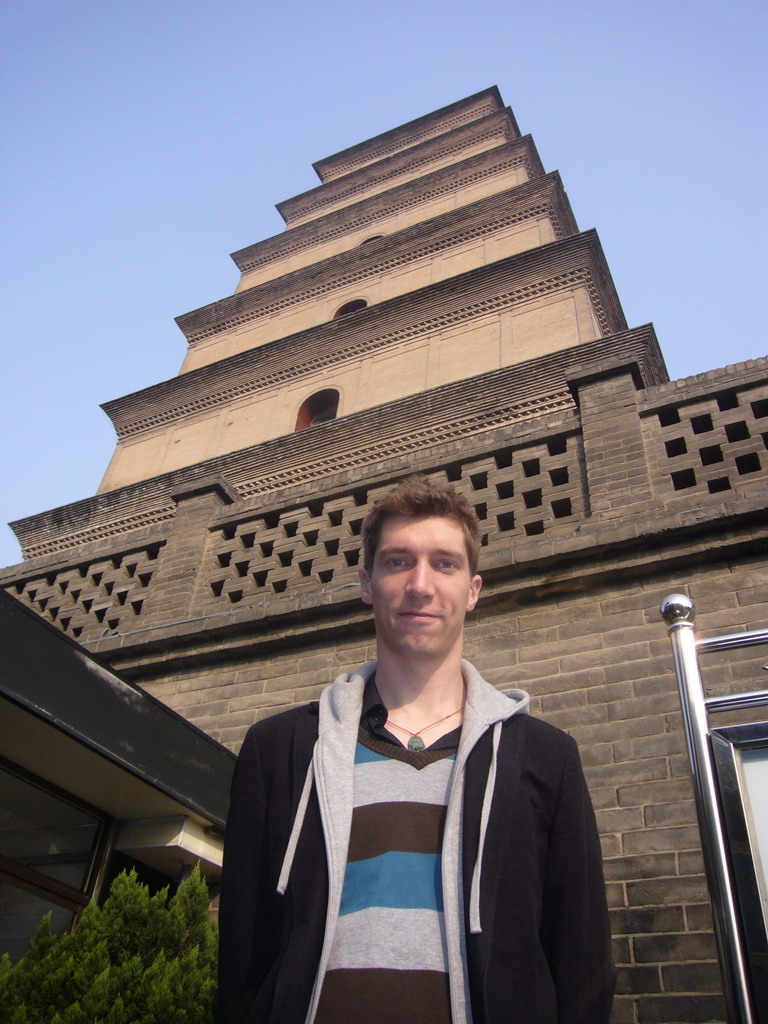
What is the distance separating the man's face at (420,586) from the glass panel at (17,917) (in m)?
3.06

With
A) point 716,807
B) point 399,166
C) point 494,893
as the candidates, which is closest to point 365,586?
point 494,893

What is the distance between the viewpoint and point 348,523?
696 centimetres

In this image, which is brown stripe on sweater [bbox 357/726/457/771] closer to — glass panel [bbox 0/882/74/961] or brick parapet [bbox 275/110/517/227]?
glass panel [bbox 0/882/74/961]

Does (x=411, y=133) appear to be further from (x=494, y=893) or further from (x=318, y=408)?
(x=494, y=893)

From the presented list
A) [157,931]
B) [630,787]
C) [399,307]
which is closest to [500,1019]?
[157,931]

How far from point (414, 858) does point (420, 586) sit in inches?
30.1

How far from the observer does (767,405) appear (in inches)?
231

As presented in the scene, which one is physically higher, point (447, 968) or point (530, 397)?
point (530, 397)

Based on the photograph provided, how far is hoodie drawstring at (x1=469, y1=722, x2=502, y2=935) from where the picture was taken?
187 cm

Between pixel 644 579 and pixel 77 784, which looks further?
pixel 644 579

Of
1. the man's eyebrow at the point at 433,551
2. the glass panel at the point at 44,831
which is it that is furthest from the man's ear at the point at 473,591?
the glass panel at the point at 44,831

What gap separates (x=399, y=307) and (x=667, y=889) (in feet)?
35.5

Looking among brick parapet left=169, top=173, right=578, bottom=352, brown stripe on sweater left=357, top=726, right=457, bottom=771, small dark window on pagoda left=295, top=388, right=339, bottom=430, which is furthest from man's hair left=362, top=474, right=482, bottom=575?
brick parapet left=169, top=173, right=578, bottom=352

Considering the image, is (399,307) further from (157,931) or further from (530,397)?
(157,931)
